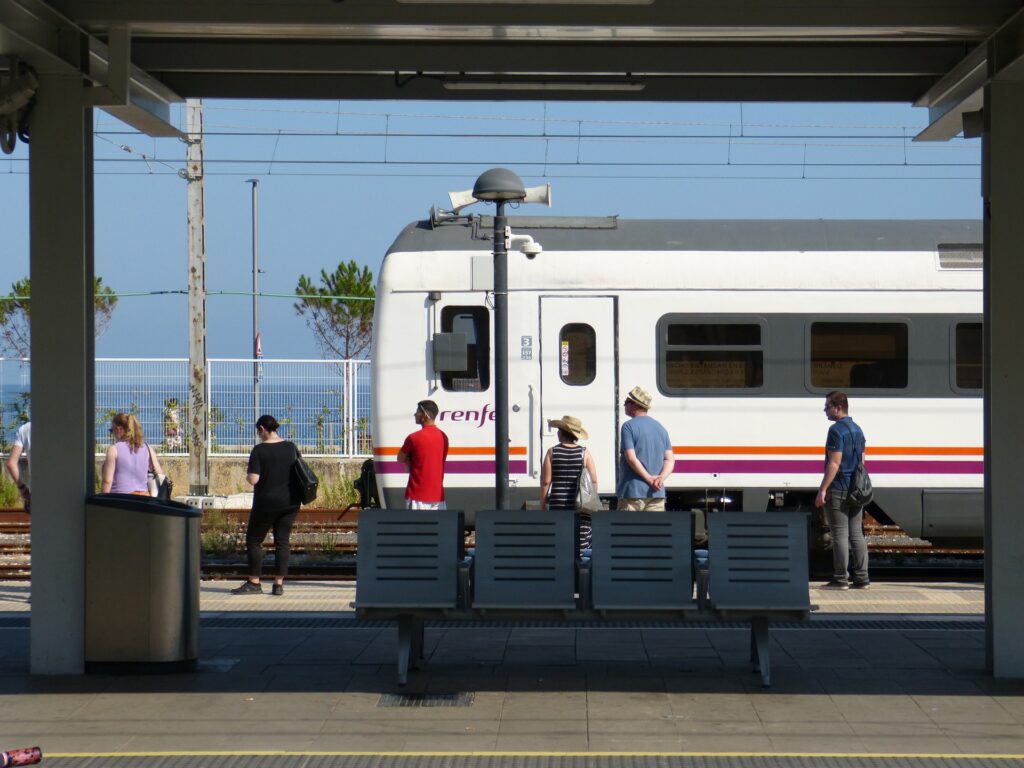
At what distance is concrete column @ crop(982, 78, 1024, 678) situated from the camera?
8055 mm

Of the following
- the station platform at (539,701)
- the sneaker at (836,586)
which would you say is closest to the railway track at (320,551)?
the sneaker at (836,586)

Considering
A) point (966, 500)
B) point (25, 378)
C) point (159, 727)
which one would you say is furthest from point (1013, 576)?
point (25, 378)

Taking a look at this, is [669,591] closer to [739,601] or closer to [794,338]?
[739,601]

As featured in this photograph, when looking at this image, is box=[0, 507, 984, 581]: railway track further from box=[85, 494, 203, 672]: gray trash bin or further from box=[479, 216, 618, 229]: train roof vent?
box=[85, 494, 203, 672]: gray trash bin

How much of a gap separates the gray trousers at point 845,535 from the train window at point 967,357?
2.15 metres

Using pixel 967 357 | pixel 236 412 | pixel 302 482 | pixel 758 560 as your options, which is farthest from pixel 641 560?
pixel 236 412

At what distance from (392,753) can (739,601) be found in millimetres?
2316

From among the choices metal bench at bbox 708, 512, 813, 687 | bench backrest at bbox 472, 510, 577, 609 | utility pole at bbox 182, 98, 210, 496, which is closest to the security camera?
bench backrest at bbox 472, 510, 577, 609

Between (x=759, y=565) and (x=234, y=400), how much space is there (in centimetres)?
1566

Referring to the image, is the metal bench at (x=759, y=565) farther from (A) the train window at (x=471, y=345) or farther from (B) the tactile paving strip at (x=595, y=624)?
(A) the train window at (x=471, y=345)

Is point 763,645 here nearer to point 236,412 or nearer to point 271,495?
point 271,495

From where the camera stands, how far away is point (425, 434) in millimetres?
11547

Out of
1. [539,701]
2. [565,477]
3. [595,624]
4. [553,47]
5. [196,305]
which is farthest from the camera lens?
[196,305]

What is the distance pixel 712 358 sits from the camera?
13.7 meters
